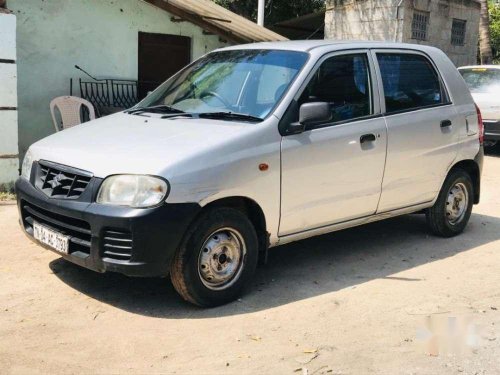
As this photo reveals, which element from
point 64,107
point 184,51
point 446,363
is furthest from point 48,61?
point 446,363

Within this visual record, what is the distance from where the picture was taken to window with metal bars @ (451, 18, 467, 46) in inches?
736

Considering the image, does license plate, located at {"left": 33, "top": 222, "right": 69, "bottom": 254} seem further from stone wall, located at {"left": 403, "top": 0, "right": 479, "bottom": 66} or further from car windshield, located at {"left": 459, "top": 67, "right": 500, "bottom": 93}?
stone wall, located at {"left": 403, "top": 0, "right": 479, "bottom": 66}

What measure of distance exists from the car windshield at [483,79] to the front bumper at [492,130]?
0.70 meters

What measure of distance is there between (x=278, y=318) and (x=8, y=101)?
16.0ft

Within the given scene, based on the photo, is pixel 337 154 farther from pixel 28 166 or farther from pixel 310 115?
pixel 28 166

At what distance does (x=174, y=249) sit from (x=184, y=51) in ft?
25.8

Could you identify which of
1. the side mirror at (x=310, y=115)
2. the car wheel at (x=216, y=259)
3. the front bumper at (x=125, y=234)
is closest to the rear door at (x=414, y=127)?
the side mirror at (x=310, y=115)

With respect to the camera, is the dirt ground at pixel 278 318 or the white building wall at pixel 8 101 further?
the white building wall at pixel 8 101

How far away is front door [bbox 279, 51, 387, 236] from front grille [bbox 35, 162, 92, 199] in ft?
4.74

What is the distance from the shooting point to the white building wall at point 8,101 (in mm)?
7445

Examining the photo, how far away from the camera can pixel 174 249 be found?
4082 mm

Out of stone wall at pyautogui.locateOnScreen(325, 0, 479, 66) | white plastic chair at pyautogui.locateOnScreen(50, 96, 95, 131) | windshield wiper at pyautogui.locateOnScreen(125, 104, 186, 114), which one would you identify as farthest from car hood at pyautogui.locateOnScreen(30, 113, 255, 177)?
stone wall at pyautogui.locateOnScreen(325, 0, 479, 66)

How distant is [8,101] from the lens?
758cm

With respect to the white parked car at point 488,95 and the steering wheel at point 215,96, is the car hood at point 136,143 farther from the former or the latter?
the white parked car at point 488,95
